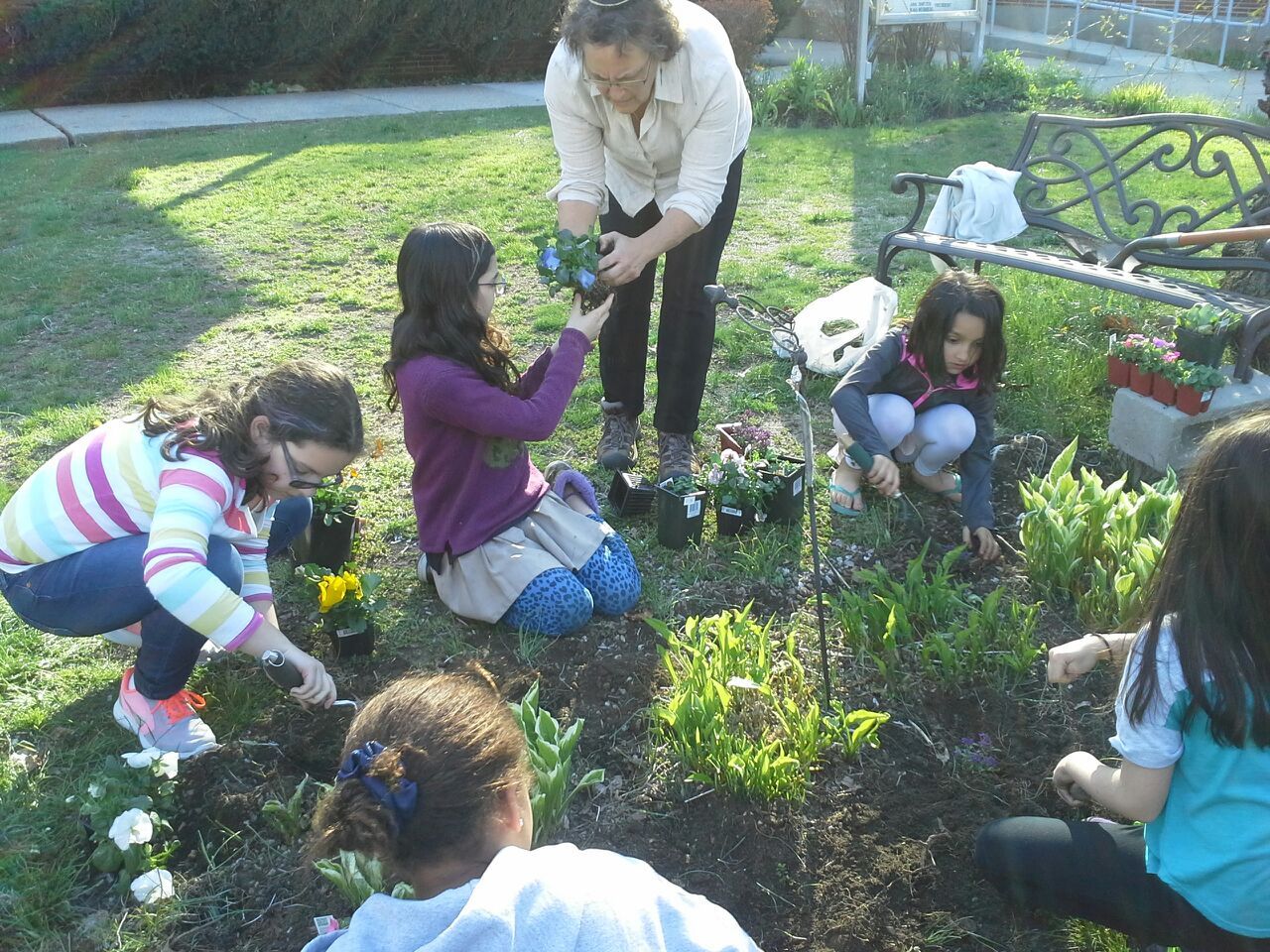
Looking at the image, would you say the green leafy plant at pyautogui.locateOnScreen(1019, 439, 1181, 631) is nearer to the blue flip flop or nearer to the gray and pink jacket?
the gray and pink jacket

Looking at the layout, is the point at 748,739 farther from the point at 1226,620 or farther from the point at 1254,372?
the point at 1254,372

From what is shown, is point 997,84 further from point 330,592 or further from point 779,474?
point 330,592

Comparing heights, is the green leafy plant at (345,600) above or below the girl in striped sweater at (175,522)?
below

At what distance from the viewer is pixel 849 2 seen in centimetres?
1102

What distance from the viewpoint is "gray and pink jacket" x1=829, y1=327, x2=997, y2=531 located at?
11.3 ft

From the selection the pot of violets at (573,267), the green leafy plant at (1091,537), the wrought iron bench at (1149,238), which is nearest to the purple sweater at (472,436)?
the pot of violets at (573,267)

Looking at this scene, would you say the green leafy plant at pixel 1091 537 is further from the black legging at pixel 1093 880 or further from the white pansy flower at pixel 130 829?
the white pansy flower at pixel 130 829

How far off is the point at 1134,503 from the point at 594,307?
5.75 ft

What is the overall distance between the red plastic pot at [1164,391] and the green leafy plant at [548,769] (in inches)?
102

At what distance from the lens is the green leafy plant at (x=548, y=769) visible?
2.17 meters

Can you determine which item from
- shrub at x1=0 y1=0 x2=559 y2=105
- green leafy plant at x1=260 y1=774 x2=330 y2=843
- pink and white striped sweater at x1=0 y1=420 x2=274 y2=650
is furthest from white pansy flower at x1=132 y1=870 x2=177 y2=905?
shrub at x1=0 y1=0 x2=559 y2=105

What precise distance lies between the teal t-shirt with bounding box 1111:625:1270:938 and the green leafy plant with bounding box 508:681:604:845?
109cm

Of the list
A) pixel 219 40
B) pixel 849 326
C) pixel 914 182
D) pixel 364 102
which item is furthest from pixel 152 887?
pixel 219 40

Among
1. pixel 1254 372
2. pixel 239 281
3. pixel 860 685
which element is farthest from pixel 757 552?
pixel 239 281
